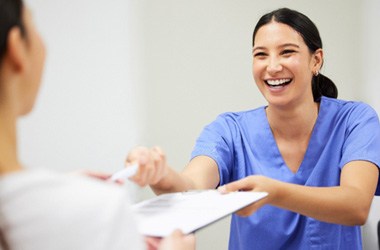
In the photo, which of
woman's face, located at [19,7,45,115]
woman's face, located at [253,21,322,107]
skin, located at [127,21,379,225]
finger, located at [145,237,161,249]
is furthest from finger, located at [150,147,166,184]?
woman's face, located at [253,21,322,107]

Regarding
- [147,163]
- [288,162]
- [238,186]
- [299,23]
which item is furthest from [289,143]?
[147,163]

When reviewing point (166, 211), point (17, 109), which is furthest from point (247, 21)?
point (17, 109)

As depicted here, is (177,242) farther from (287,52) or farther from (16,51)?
(287,52)

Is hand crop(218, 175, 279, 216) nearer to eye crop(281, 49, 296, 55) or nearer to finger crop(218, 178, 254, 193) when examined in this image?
finger crop(218, 178, 254, 193)

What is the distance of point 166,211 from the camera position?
2.19ft

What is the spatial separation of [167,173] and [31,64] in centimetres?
45

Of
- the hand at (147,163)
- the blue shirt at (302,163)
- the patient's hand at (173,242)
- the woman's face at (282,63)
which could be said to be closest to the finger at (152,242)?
the patient's hand at (173,242)

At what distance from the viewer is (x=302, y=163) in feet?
3.70

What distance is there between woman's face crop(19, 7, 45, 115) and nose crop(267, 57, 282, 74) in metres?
0.76

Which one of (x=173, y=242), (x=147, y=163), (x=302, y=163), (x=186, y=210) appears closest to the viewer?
(x=173, y=242)

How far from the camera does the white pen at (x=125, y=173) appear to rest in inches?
26.7

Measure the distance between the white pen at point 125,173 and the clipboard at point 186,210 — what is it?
57 mm

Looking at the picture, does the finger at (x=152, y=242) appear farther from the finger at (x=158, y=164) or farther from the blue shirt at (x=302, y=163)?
the blue shirt at (x=302, y=163)

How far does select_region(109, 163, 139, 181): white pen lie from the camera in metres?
0.68
